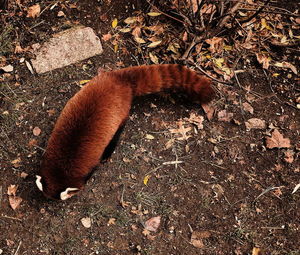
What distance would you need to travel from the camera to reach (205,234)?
3.09 meters

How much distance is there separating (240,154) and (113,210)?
129 cm

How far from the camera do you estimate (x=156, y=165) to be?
10.8 feet

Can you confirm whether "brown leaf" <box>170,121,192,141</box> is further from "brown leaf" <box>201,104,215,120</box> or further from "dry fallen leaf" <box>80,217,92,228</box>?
"dry fallen leaf" <box>80,217,92,228</box>

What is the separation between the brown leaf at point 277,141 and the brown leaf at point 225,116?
41cm

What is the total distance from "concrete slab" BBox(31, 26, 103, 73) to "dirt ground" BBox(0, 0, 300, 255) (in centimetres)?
8

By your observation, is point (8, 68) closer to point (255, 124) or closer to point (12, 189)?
point (12, 189)

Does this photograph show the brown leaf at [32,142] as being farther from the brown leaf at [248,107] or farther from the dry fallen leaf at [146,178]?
the brown leaf at [248,107]

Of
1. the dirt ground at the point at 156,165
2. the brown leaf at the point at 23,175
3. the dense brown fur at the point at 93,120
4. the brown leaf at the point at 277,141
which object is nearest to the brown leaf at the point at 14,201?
the dirt ground at the point at 156,165

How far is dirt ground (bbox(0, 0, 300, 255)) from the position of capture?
3057 millimetres

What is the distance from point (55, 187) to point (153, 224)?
0.90 metres

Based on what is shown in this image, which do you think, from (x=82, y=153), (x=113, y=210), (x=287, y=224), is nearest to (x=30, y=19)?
(x=82, y=153)

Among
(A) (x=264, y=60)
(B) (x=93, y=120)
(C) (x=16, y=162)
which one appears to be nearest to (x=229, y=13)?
(A) (x=264, y=60)

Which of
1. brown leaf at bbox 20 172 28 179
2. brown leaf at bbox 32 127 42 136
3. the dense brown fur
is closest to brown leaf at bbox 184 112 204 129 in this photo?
the dense brown fur

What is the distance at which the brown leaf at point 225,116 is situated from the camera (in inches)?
139
